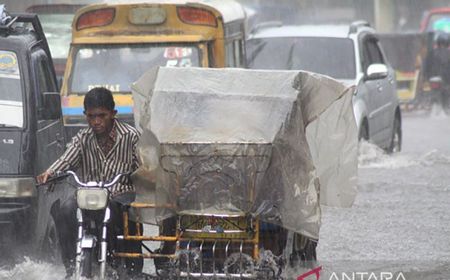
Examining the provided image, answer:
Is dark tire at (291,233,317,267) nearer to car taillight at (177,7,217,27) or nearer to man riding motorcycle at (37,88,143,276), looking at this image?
man riding motorcycle at (37,88,143,276)

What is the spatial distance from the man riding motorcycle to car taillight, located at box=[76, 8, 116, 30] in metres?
6.82

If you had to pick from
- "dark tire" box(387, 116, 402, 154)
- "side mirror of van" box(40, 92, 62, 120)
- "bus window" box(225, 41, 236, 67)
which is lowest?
"dark tire" box(387, 116, 402, 154)

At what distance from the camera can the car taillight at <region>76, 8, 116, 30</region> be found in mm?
14523

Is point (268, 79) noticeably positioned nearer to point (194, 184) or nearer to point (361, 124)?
point (194, 184)

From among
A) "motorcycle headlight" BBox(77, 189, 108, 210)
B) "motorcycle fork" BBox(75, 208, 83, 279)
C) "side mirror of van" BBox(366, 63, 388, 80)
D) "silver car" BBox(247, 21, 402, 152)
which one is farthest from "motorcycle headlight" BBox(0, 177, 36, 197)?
"side mirror of van" BBox(366, 63, 388, 80)

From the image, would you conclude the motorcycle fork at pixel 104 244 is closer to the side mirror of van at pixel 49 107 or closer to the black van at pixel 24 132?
the black van at pixel 24 132

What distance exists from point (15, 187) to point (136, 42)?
600cm

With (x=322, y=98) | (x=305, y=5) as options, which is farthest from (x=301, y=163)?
(x=305, y=5)

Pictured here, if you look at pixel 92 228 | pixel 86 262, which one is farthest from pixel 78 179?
pixel 86 262

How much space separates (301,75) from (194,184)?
1026 millimetres

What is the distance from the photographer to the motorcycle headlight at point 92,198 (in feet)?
23.9

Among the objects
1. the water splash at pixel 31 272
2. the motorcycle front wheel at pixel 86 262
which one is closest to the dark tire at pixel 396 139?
the water splash at pixel 31 272

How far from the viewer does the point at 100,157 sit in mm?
7785

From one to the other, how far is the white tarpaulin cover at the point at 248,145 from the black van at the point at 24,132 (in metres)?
1.13
